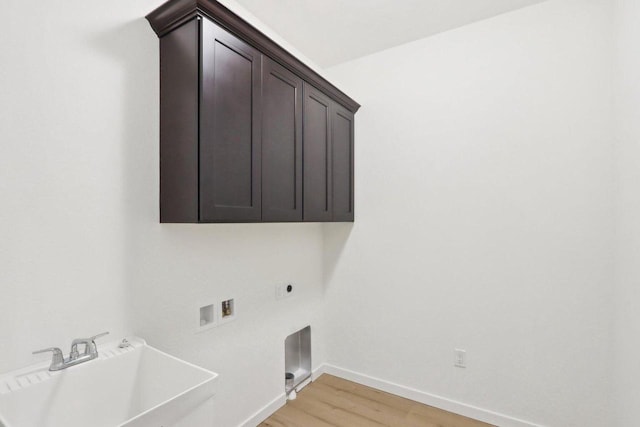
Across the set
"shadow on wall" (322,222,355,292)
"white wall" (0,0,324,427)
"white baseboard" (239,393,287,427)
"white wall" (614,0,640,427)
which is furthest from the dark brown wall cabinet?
"white wall" (614,0,640,427)

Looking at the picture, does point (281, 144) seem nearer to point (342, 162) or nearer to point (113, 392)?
A: point (342, 162)

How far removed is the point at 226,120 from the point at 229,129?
0.15ft

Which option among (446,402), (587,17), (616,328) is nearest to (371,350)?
(446,402)


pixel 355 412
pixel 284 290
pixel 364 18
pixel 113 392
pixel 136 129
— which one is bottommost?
pixel 355 412

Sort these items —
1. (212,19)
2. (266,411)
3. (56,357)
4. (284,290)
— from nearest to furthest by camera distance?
1. (56,357)
2. (212,19)
3. (266,411)
4. (284,290)

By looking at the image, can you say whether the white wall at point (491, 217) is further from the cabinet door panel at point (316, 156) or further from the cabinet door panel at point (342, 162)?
the cabinet door panel at point (316, 156)

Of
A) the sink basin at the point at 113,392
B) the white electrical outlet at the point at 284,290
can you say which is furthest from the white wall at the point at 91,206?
the white electrical outlet at the point at 284,290

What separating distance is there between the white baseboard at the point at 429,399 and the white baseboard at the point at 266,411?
0.49 metres

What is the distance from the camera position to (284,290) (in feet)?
8.00

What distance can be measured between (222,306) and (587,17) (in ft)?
9.42

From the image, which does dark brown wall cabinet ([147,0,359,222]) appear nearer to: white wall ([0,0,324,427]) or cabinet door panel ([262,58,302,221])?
cabinet door panel ([262,58,302,221])

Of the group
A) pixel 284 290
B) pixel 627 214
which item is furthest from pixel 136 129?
pixel 627 214

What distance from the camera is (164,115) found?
158 cm

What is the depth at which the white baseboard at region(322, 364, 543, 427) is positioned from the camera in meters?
2.15
